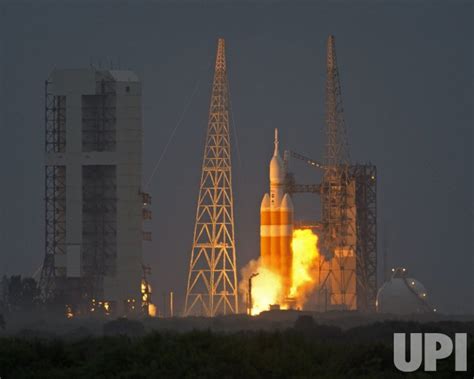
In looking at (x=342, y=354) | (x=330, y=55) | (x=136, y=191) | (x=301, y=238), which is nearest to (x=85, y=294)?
(x=136, y=191)

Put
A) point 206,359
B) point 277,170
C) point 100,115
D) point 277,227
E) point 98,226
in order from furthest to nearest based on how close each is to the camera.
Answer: point 277,170
point 277,227
point 98,226
point 100,115
point 206,359

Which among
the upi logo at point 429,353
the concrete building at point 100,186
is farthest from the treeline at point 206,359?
the concrete building at point 100,186

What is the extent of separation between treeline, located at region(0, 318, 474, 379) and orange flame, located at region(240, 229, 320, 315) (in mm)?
70392

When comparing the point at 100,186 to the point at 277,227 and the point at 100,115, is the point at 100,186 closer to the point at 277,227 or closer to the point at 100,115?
the point at 100,115

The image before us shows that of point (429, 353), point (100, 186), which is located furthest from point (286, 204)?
point (429, 353)

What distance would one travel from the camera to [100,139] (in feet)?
427

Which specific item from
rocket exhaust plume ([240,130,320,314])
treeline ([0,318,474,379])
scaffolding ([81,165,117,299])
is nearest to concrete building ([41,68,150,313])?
scaffolding ([81,165,117,299])

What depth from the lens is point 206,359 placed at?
59.1 m

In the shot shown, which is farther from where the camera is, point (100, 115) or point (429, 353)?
point (100, 115)

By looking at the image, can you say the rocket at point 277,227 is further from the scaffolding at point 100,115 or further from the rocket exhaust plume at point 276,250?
the scaffolding at point 100,115

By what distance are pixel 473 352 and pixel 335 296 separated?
81269 mm

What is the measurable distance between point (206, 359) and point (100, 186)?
72041 mm

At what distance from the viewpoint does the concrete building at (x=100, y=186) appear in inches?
5084

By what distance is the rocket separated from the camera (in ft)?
442
